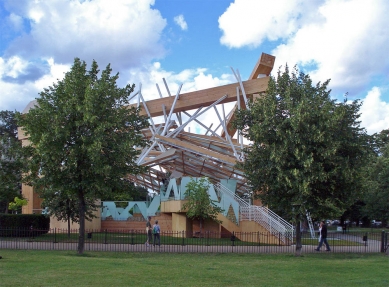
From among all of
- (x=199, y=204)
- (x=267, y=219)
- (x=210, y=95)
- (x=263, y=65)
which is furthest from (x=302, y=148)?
(x=263, y=65)

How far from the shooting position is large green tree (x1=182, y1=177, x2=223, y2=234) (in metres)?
29.5

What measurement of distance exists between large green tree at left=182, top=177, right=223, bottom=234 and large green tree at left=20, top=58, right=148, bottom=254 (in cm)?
947

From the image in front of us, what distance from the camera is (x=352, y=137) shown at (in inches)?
846

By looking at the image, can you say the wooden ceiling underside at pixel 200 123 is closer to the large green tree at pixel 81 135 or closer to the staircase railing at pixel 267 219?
the staircase railing at pixel 267 219

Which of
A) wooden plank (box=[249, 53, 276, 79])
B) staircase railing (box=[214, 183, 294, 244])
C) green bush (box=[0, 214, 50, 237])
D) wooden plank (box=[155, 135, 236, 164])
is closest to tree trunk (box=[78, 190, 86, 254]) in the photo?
green bush (box=[0, 214, 50, 237])

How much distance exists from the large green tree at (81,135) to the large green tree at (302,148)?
5309 mm

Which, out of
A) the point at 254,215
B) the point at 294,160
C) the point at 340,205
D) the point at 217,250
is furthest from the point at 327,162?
the point at 254,215

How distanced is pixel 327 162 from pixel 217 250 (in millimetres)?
6452

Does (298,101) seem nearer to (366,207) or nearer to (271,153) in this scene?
(271,153)

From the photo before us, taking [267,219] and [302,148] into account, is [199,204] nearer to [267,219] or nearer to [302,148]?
[267,219]

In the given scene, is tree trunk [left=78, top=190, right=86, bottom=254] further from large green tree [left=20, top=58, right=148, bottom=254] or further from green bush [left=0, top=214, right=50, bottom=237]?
green bush [left=0, top=214, right=50, bottom=237]

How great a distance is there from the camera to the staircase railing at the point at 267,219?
2696 centimetres

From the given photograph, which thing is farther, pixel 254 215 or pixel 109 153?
pixel 254 215

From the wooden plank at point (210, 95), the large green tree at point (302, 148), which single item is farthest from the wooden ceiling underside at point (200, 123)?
the large green tree at point (302, 148)
